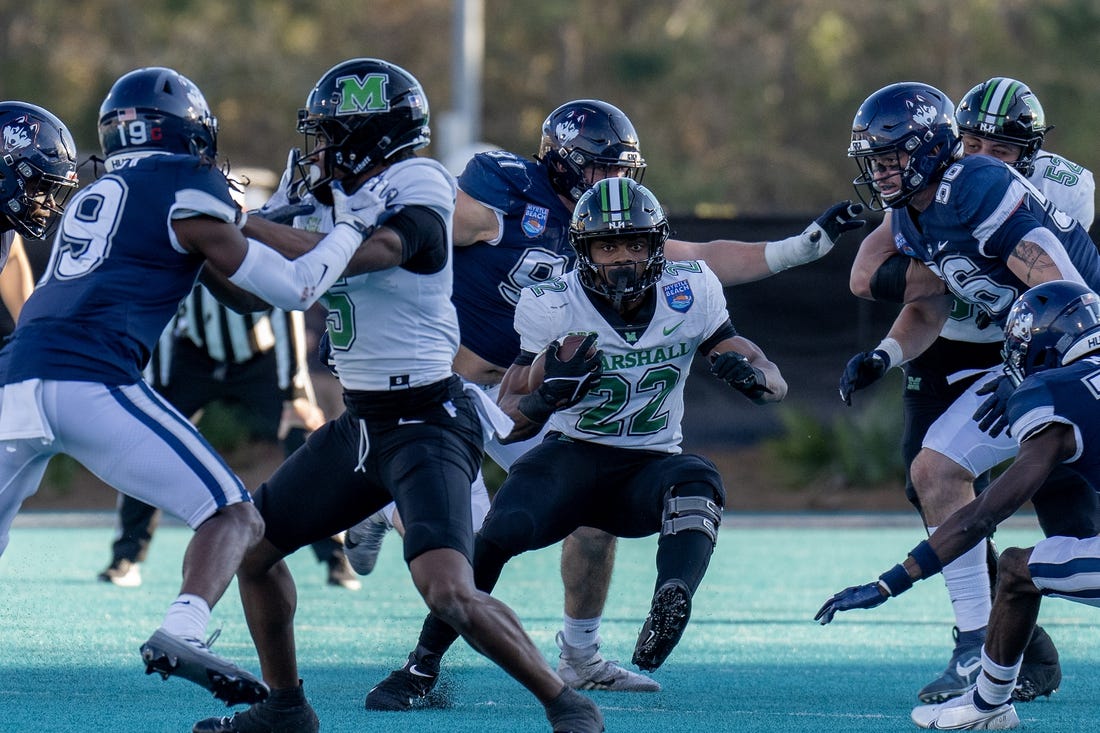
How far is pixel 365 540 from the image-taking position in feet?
21.8

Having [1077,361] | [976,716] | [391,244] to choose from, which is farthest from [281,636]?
[1077,361]

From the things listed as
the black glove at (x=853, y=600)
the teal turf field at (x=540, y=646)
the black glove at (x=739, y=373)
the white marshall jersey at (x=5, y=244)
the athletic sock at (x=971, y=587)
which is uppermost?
the black glove at (x=739, y=373)

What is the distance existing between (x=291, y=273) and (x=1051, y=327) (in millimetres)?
2282

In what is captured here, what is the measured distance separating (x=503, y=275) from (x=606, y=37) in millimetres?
18008

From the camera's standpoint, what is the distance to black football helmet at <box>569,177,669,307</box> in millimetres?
5461

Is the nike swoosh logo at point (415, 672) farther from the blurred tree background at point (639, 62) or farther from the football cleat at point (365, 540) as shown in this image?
the blurred tree background at point (639, 62)

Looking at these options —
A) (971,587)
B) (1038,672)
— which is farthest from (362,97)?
(1038,672)

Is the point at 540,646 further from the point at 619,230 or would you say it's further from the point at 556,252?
the point at 619,230

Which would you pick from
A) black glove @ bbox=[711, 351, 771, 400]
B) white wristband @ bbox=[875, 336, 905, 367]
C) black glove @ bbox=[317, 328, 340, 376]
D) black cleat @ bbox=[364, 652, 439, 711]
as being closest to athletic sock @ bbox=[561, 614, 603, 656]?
black cleat @ bbox=[364, 652, 439, 711]

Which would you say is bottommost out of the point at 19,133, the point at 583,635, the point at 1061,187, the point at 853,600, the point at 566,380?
the point at 583,635

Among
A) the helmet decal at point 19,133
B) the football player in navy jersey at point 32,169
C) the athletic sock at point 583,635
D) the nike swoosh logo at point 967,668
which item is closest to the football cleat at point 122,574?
the football player in navy jersey at point 32,169

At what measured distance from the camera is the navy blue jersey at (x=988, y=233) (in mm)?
5559

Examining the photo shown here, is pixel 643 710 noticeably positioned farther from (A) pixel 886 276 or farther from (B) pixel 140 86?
(B) pixel 140 86

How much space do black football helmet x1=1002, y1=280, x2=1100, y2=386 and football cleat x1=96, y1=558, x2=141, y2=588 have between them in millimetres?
4958
